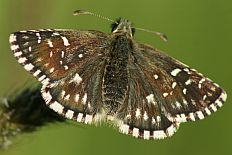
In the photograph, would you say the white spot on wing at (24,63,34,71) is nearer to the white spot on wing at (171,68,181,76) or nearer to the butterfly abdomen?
the butterfly abdomen

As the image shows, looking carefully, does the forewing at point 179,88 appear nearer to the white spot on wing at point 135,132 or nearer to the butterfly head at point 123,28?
the butterfly head at point 123,28

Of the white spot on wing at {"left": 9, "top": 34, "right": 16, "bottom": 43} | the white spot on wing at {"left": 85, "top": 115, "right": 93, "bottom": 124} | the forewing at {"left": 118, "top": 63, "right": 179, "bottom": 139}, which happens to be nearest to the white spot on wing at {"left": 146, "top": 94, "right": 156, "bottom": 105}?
the forewing at {"left": 118, "top": 63, "right": 179, "bottom": 139}

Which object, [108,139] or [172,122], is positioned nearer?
[172,122]

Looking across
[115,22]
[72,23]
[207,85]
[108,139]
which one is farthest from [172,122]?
[72,23]

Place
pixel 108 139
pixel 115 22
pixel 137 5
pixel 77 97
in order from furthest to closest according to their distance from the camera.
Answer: pixel 137 5, pixel 108 139, pixel 115 22, pixel 77 97

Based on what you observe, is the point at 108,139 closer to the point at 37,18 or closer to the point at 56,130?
the point at 56,130

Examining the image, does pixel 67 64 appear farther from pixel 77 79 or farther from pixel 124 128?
pixel 124 128

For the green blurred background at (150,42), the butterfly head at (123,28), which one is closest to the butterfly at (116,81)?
the butterfly head at (123,28)
